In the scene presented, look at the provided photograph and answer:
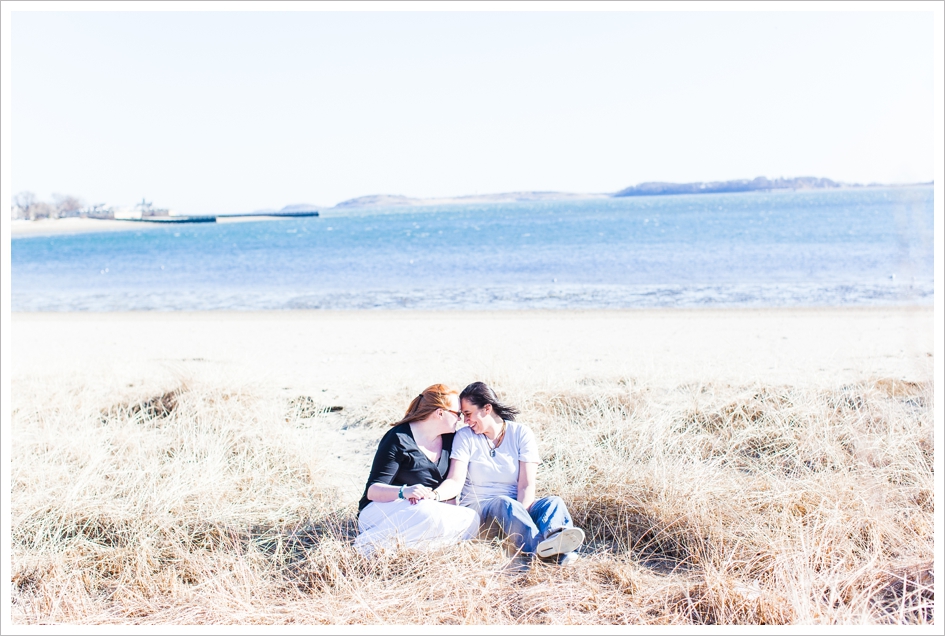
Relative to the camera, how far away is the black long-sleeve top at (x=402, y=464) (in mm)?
4180

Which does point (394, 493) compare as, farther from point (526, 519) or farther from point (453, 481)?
point (526, 519)

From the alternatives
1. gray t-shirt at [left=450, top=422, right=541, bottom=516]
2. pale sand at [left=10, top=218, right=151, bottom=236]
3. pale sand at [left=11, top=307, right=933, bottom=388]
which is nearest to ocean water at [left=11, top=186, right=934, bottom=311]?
pale sand at [left=11, top=307, right=933, bottom=388]

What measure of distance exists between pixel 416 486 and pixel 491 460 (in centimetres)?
49

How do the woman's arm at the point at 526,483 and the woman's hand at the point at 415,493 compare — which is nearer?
the woman's hand at the point at 415,493

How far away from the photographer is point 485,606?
352cm

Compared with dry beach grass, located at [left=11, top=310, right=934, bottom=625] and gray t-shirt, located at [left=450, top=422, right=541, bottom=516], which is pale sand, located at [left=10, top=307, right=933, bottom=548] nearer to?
dry beach grass, located at [left=11, top=310, right=934, bottom=625]

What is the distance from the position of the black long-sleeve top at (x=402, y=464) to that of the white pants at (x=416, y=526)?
6.7 inches

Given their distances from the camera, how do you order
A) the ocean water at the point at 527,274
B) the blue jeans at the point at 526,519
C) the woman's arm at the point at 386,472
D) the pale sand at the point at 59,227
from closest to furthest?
the blue jeans at the point at 526,519 < the woman's arm at the point at 386,472 < the ocean water at the point at 527,274 < the pale sand at the point at 59,227

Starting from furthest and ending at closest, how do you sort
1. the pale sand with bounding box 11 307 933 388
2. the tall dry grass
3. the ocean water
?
the ocean water, the pale sand with bounding box 11 307 933 388, the tall dry grass

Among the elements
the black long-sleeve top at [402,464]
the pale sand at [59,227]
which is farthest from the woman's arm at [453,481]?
the pale sand at [59,227]

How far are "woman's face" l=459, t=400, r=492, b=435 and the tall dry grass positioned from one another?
2.30 ft

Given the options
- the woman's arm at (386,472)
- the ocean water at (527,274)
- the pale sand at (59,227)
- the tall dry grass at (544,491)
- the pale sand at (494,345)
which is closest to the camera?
the tall dry grass at (544,491)

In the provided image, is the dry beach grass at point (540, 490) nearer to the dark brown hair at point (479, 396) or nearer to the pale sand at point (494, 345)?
the pale sand at point (494, 345)

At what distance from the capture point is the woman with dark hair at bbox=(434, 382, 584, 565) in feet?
13.2
